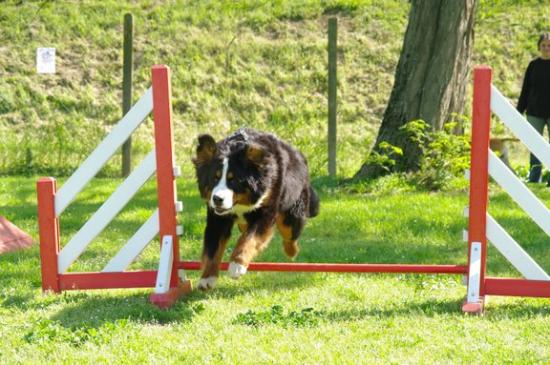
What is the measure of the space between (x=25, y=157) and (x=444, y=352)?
1019 centimetres

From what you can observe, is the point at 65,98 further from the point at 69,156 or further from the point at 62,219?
the point at 62,219

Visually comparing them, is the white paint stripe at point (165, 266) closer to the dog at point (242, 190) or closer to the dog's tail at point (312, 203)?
the dog at point (242, 190)

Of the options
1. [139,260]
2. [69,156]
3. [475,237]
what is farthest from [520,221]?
[69,156]

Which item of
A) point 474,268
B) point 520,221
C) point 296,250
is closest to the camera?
point 474,268

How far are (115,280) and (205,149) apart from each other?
3.71ft

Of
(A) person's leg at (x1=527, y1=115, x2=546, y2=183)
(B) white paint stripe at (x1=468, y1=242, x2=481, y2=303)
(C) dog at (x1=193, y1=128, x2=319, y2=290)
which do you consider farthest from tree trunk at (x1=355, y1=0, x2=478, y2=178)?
(B) white paint stripe at (x1=468, y1=242, x2=481, y2=303)

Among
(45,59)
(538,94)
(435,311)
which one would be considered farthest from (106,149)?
(45,59)

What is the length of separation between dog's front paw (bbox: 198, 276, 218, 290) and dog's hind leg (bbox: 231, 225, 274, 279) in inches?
8.0

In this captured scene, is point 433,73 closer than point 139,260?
No

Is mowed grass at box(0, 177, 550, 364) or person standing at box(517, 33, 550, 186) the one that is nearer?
mowed grass at box(0, 177, 550, 364)

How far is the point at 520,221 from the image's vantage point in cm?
833

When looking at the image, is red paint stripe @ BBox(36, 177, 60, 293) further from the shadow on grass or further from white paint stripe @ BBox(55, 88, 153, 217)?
the shadow on grass

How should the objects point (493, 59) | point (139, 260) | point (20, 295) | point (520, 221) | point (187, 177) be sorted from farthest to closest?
point (493, 59) < point (187, 177) < point (520, 221) < point (139, 260) < point (20, 295)

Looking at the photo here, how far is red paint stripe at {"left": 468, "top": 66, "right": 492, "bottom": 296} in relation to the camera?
17.2 feet
